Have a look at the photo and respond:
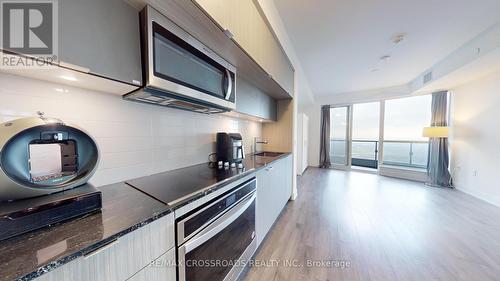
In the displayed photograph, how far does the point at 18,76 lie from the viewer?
0.77 m

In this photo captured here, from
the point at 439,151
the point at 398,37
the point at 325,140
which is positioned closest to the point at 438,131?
the point at 439,151

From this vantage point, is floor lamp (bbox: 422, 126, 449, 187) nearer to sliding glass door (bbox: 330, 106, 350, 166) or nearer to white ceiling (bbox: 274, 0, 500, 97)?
white ceiling (bbox: 274, 0, 500, 97)

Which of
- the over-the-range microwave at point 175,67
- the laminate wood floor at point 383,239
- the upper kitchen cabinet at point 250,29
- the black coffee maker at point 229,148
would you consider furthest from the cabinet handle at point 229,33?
the laminate wood floor at point 383,239

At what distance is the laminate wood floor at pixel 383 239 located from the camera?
155cm

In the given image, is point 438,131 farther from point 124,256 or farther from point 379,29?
point 124,256

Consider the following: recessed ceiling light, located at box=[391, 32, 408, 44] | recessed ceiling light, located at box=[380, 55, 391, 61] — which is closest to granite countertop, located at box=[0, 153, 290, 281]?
recessed ceiling light, located at box=[391, 32, 408, 44]

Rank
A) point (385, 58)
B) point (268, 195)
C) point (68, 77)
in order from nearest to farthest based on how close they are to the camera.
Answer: point (68, 77), point (268, 195), point (385, 58)

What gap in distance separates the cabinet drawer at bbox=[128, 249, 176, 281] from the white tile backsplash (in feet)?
2.09

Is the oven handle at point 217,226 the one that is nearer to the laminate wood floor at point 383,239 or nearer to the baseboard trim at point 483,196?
the laminate wood floor at point 383,239

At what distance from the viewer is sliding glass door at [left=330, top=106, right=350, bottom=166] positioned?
600 cm

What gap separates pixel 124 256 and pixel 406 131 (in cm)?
679

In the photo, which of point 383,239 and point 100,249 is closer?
point 100,249

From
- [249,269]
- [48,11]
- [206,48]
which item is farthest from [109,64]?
[249,269]

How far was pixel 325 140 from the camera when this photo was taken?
20.4ft
